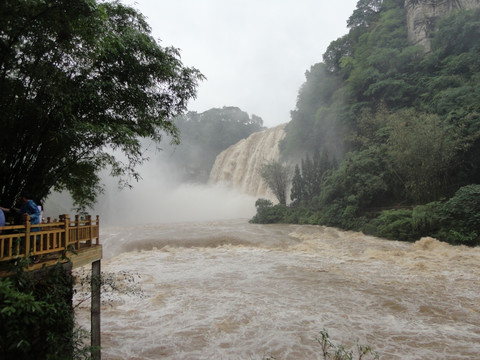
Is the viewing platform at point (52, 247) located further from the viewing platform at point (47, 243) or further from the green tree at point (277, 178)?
the green tree at point (277, 178)

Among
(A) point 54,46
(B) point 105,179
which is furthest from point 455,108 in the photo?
(B) point 105,179

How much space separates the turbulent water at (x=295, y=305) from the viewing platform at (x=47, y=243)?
4.91 feet

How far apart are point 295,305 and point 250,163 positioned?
105 feet

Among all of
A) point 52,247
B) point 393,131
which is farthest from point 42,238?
point 393,131

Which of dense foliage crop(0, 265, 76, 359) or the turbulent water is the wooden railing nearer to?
Result: dense foliage crop(0, 265, 76, 359)

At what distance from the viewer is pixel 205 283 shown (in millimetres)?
9953

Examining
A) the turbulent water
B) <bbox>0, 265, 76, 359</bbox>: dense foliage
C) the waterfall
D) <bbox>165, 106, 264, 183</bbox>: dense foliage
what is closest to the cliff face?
the waterfall

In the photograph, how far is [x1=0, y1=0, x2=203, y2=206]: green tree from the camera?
13.8ft

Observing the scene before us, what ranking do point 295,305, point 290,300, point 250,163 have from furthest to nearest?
point 250,163, point 290,300, point 295,305

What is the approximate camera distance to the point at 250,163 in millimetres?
39250

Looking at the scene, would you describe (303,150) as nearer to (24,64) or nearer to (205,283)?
(205,283)

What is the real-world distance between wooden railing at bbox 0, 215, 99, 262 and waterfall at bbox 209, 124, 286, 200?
30370mm

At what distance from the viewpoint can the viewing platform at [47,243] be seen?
11.0 feet

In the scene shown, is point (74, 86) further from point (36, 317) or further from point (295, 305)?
point (295, 305)
